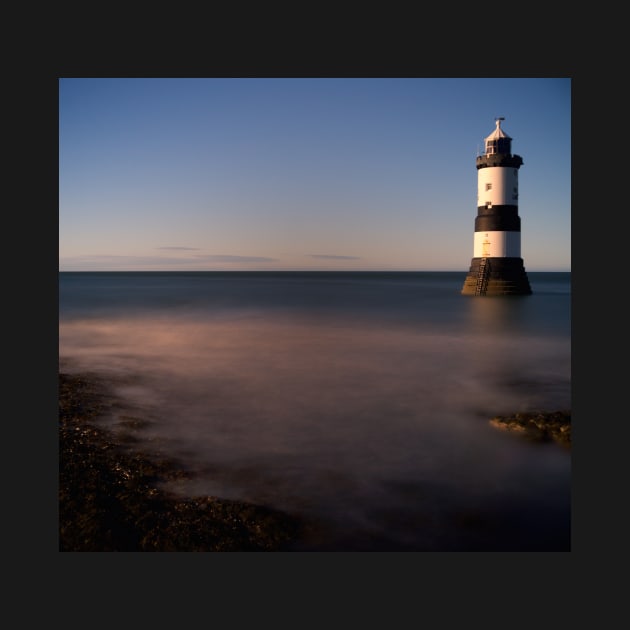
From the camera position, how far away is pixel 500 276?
90.5 feet

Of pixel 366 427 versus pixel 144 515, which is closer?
pixel 144 515

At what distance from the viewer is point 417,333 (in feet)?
68.6

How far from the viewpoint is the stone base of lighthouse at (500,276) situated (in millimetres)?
27578

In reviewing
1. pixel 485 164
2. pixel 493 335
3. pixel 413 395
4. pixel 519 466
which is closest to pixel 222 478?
pixel 519 466

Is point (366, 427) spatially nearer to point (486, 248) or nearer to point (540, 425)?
point (540, 425)

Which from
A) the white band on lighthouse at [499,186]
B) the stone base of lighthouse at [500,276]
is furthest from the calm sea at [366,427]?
the white band on lighthouse at [499,186]

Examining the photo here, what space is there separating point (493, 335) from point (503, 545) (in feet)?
49.4

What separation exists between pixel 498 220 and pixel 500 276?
308 cm

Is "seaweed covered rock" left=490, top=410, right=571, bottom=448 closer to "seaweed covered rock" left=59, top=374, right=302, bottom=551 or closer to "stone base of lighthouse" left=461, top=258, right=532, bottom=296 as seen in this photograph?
"seaweed covered rock" left=59, top=374, right=302, bottom=551

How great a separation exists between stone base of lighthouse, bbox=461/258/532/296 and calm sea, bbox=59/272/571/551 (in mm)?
9757

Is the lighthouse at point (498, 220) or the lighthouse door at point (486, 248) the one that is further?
the lighthouse door at point (486, 248)

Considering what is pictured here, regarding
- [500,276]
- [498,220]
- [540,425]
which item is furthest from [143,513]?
[500,276]

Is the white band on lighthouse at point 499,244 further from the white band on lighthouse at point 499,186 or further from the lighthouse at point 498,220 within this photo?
the white band on lighthouse at point 499,186

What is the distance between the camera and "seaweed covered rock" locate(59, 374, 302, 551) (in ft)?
15.4
